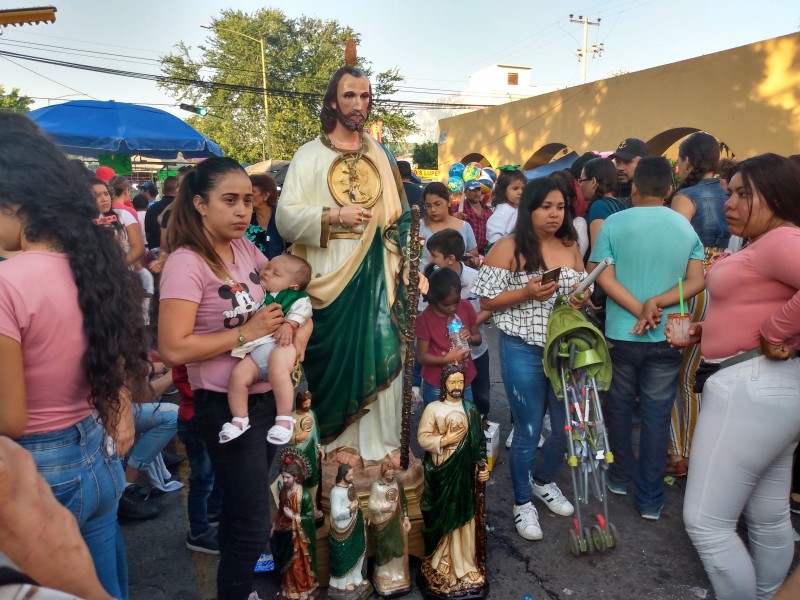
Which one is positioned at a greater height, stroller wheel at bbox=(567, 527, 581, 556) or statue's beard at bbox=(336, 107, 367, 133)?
statue's beard at bbox=(336, 107, 367, 133)

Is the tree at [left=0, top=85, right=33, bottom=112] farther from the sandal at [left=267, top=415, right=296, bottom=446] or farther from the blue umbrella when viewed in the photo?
the sandal at [left=267, top=415, right=296, bottom=446]

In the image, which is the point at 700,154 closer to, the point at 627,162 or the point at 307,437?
the point at 627,162

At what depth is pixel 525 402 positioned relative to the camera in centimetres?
314

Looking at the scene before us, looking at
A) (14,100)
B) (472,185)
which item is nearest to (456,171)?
(472,185)

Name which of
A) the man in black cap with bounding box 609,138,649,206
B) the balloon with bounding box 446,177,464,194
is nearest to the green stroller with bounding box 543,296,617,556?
the man in black cap with bounding box 609,138,649,206

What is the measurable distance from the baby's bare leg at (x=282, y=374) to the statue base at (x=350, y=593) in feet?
3.08

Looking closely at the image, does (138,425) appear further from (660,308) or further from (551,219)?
(660,308)

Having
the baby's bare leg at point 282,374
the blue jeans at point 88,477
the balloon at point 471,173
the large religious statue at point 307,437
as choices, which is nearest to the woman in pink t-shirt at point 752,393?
the large religious statue at point 307,437

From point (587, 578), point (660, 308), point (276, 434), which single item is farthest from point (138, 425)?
point (660, 308)

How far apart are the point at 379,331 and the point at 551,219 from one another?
1.10m

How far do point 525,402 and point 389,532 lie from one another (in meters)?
1.03

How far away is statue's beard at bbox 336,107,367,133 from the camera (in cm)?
280

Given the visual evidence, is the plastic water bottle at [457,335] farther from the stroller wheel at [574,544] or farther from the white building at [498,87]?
the white building at [498,87]

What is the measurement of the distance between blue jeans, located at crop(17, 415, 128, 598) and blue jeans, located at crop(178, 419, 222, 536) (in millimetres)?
1108
